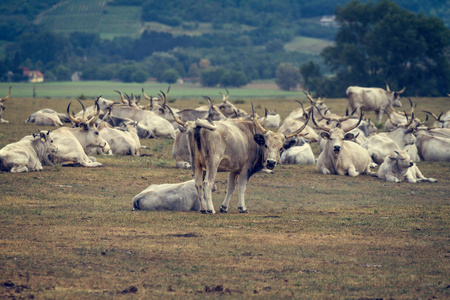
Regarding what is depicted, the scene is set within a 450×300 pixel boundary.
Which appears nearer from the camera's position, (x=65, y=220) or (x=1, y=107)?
(x=65, y=220)

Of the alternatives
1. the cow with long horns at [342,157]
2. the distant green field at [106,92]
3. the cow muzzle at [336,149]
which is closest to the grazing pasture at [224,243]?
the cow muzzle at [336,149]

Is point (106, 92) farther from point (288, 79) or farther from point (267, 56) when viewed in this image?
point (267, 56)

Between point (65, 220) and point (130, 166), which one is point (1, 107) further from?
point (65, 220)

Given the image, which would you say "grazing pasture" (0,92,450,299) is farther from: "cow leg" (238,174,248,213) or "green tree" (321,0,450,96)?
"green tree" (321,0,450,96)

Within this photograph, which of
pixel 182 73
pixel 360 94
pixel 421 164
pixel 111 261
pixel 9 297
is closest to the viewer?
pixel 9 297

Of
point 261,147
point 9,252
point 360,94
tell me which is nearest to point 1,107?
point 360,94

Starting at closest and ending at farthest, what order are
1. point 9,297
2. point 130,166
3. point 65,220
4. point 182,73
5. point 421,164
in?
point 9,297, point 65,220, point 130,166, point 421,164, point 182,73

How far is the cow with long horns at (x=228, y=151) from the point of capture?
40.1ft

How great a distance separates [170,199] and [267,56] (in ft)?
488

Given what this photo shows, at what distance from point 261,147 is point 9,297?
6.49 m

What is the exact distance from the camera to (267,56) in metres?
159

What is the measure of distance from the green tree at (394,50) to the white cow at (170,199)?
53.2m

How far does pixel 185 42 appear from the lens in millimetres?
178875

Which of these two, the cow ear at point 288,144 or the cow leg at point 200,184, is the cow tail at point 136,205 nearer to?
the cow leg at point 200,184
